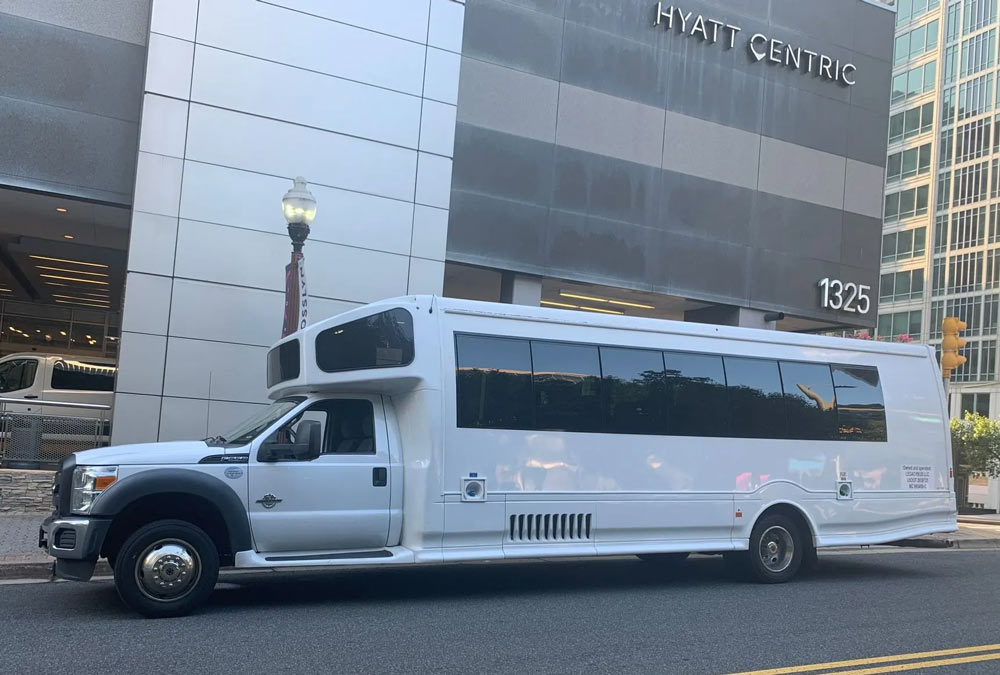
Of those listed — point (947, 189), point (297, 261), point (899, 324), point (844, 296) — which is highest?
point (947, 189)

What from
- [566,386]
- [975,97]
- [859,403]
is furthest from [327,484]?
[975,97]

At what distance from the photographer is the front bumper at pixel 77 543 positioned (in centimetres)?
768

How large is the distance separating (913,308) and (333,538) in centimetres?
6809

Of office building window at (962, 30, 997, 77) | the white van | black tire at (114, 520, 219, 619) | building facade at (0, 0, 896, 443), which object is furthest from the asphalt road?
office building window at (962, 30, 997, 77)

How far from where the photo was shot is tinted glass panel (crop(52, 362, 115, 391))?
17156 mm

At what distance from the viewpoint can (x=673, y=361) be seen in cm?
1048

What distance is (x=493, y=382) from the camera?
9.46 m

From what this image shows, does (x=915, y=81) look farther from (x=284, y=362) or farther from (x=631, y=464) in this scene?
(x=284, y=362)

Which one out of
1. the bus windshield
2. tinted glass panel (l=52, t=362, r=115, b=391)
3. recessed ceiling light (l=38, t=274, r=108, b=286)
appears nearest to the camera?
the bus windshield

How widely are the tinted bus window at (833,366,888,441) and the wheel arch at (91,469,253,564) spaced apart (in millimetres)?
7291

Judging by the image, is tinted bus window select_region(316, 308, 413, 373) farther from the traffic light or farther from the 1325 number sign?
the 1325 number sign

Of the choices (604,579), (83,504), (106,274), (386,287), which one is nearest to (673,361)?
(604,579)

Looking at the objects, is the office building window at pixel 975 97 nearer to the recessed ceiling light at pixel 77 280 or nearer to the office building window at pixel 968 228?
the office building window at pixel 968 228

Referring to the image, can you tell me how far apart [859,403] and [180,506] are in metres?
8.09
